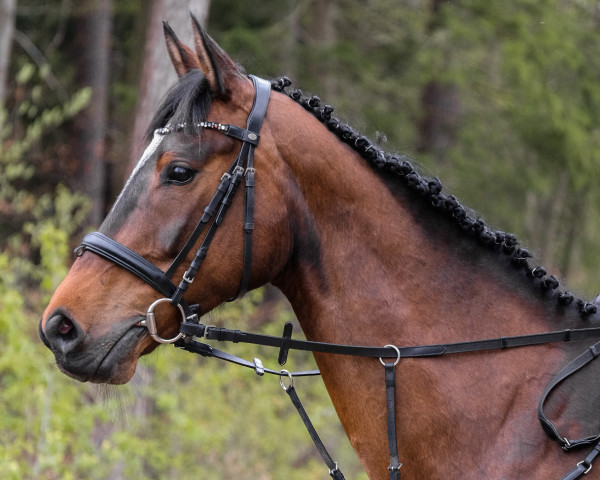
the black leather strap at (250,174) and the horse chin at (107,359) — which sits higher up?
the black leather strap at (250,174)

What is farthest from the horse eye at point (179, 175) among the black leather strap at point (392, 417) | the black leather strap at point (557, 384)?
the black leather strap at point (557, 384)

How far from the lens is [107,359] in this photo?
8.91ft

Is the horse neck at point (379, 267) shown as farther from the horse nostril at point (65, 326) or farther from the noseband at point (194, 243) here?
the horse nostril at point (65, 326)

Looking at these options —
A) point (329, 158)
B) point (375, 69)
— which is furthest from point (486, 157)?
point (329, 158)

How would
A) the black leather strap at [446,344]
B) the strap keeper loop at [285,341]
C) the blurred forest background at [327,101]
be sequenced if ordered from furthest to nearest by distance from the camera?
the blurred forest background at [327,101] < the strap keeper loop at [285,341] < the black leather strap at [446,344]

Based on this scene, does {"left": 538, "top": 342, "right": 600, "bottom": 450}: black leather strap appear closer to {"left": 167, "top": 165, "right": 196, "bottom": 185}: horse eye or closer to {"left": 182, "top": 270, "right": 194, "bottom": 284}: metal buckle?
{"left": 182, "top": 270, "right": 194, "bottom": 284}: metal buckle

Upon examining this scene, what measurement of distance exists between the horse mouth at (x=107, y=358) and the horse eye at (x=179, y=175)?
553 mm

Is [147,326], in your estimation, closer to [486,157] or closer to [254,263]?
[254,263]

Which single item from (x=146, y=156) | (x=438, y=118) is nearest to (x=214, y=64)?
(x=146, y=156)

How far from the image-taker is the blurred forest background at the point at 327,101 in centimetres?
888

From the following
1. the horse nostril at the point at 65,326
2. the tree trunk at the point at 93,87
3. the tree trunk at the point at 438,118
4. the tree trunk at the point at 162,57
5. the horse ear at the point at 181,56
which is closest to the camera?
the horse nostril at the point at 65,326

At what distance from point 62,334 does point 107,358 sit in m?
0.19

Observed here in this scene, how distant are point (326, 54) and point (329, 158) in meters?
10.0

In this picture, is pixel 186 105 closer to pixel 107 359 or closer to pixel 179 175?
pixel 179 175
